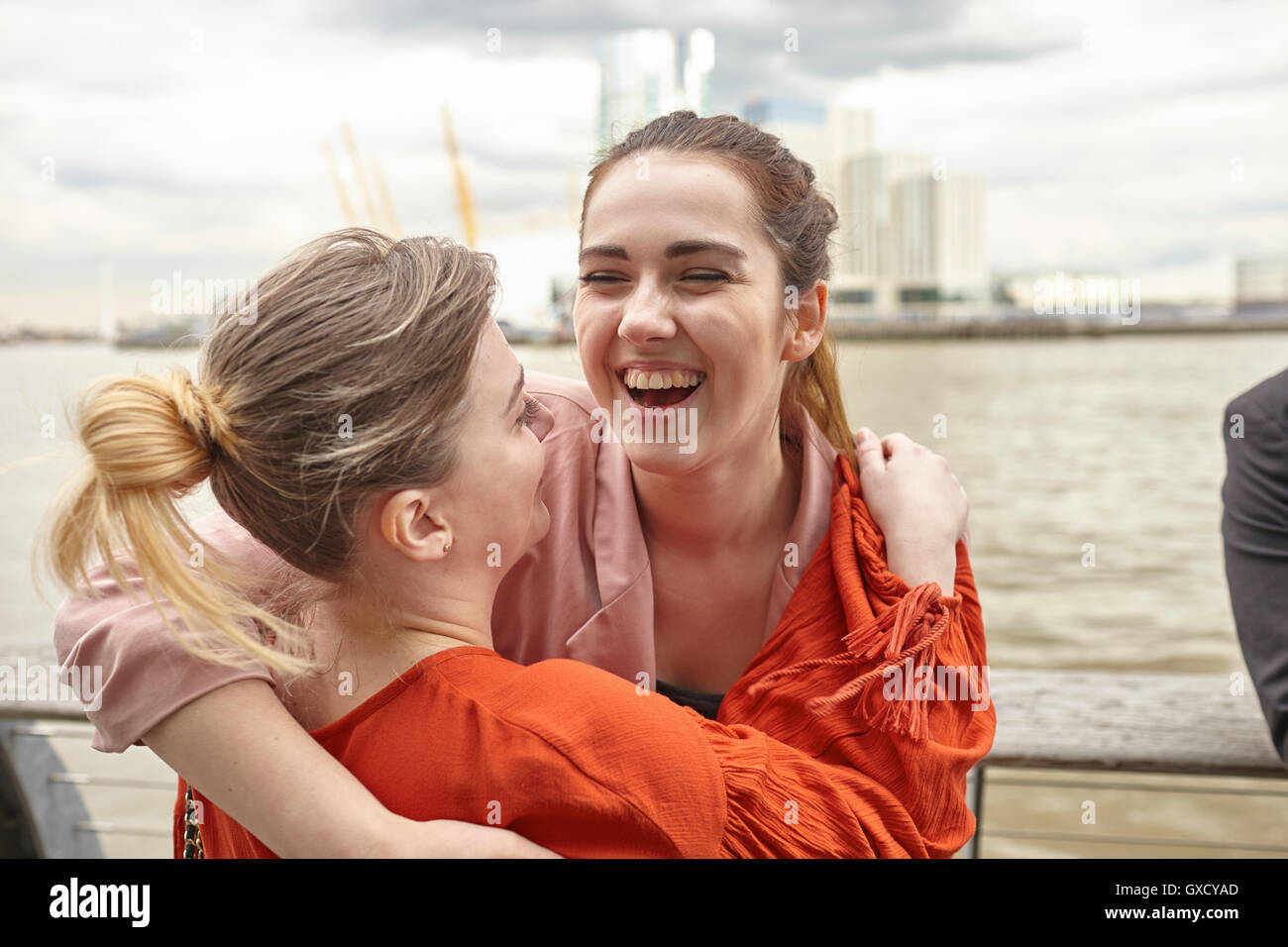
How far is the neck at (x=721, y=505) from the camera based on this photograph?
209 centimetres

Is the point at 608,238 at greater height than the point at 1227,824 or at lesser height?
greater

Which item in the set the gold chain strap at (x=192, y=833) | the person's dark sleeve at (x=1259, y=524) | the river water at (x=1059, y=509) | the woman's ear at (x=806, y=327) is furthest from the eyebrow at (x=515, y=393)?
the person's dark sleeve at (x=1259, y=524)

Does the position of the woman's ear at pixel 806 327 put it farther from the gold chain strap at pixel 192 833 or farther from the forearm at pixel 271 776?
the gold chain strap at pixel 192 833

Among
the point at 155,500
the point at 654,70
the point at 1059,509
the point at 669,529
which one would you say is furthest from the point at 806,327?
the point at 1059,509

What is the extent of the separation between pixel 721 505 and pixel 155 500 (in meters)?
1.13

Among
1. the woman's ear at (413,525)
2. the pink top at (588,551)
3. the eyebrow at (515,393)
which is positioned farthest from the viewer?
the pink top at (588,551)

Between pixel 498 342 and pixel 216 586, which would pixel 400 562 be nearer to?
pixel 216 586

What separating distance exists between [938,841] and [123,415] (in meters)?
1.32

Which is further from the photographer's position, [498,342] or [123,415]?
[498,342]

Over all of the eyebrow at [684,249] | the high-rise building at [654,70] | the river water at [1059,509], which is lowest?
the river water at [1059,509]

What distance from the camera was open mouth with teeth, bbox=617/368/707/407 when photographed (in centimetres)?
185

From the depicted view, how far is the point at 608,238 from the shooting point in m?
1.83
